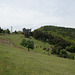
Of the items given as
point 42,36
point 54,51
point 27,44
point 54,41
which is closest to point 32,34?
point 42,36

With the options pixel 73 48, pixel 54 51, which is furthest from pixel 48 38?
pixel 54 51

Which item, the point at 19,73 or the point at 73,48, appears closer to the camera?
the point at 19,73

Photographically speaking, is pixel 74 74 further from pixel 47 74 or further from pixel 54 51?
pixel 54 51

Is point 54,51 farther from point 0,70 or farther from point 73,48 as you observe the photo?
point 0,70

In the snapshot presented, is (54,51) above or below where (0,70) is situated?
below

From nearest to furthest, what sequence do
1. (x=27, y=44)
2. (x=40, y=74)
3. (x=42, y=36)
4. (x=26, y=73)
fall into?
1. (x=26, y=73)
2. (x=40, y=74)
3. (x=27, y=44)
4. (x=42, y=36)

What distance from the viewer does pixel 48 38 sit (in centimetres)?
11875

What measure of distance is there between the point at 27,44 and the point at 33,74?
1706 inches

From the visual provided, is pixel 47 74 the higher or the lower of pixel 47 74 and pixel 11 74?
the lower

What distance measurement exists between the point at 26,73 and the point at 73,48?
107 metres

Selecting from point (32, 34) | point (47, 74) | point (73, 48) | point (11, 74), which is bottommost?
point (73, 48)

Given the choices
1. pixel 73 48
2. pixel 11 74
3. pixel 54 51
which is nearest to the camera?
pixel 11 74

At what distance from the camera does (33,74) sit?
46.6ft

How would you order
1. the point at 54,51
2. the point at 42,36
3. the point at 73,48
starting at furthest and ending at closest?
the point at 42,36
the point at 73,48
the point at 54,51
